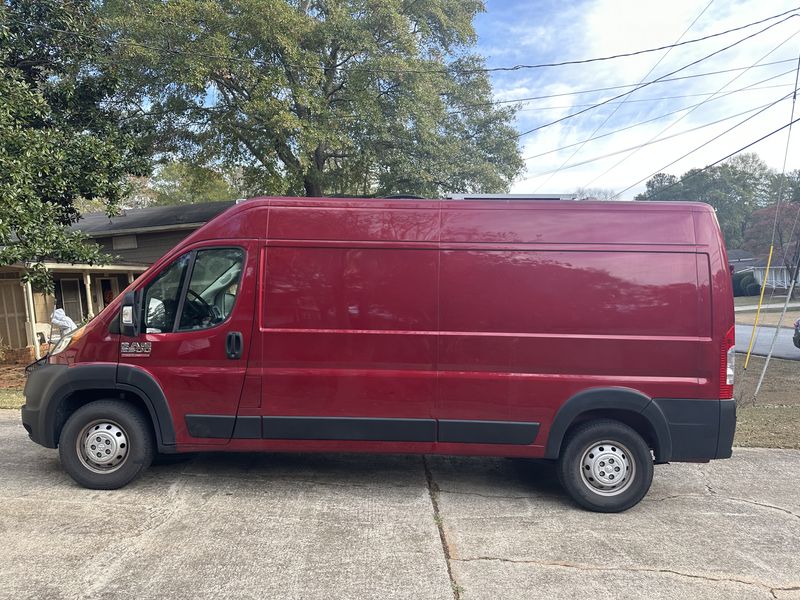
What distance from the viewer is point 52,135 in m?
8.09

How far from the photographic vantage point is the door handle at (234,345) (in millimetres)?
4074

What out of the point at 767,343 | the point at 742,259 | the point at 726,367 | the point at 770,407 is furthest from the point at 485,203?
the point at 742,259

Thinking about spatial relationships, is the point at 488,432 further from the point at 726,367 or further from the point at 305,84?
the point at 305,84

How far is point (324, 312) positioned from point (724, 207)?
5760 centimetres

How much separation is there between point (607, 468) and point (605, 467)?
18 millimetres

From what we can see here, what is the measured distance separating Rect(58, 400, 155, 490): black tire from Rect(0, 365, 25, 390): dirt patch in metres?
6.45

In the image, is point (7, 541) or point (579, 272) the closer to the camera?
point (7, 541)

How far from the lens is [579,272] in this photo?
13.1ft

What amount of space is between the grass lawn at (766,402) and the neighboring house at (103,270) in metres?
3.29

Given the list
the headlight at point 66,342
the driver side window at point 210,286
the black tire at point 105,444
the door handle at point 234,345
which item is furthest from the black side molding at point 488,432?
the headlight at point 66,342

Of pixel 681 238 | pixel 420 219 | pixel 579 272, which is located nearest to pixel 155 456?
pixel 420 219

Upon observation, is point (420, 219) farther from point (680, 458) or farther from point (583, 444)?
point (680, 458)

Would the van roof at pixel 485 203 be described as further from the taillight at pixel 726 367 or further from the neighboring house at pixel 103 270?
the neighboring house at pixel 103 270

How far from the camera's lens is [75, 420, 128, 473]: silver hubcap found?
418 centimetres
